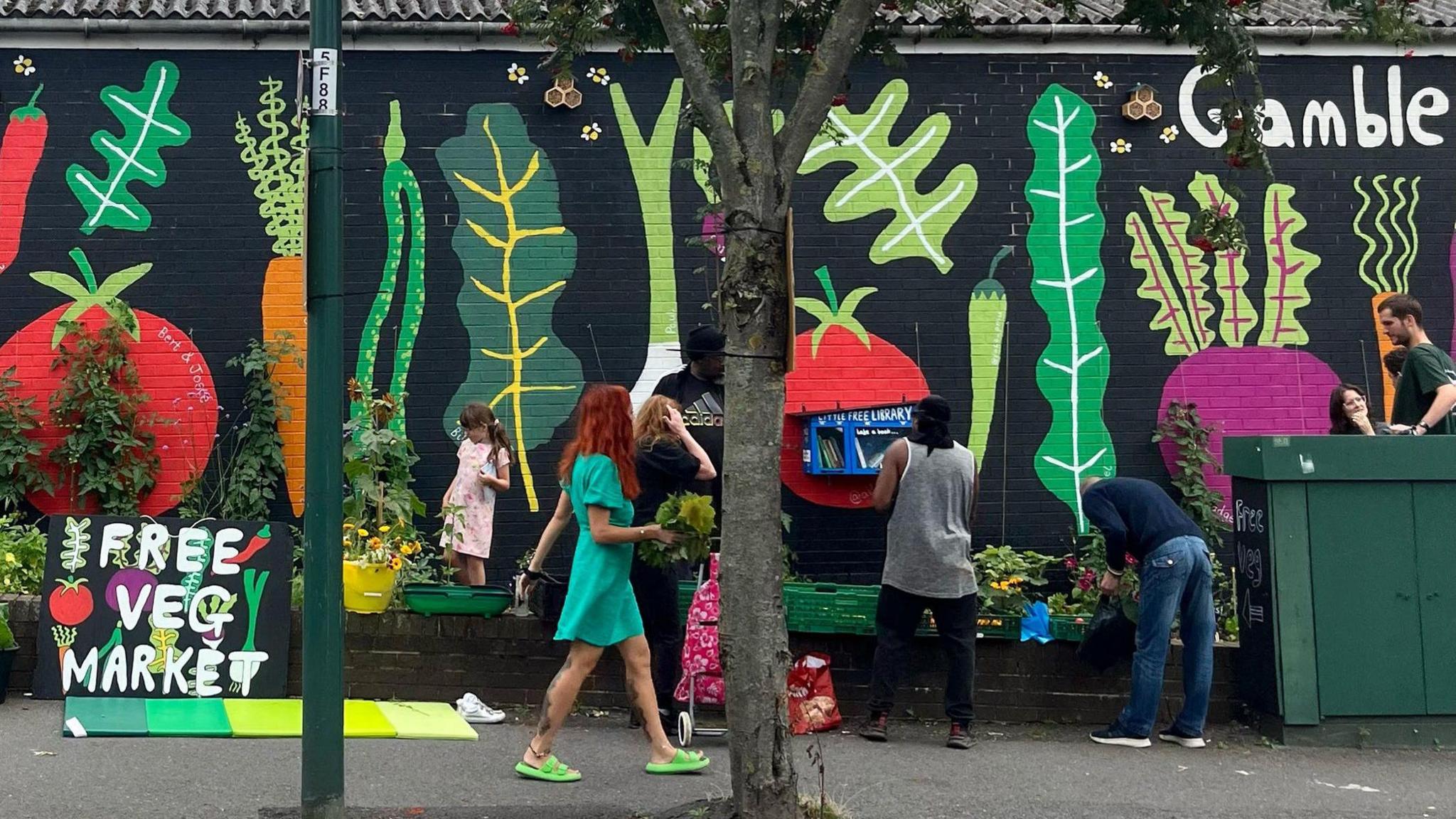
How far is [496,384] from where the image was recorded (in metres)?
10.6

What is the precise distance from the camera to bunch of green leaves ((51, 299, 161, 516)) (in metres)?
10.2

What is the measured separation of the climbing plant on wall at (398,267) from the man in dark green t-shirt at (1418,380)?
6.33 meters

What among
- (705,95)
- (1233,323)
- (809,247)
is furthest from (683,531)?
(1233,323)

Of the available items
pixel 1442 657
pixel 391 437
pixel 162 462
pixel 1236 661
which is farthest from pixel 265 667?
pixel 1442 657

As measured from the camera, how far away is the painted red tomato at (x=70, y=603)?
7965 mm

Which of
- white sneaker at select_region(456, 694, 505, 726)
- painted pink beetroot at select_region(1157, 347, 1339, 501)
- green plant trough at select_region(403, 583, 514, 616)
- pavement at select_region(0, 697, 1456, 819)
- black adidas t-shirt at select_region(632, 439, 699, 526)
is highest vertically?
painted pink beetroot at select_region(1157, 347, 1339, 501)

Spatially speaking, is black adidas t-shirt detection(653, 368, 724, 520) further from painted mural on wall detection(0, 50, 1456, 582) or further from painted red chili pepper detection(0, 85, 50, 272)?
painted red chili pepper detection(0, 85, 50, 272)

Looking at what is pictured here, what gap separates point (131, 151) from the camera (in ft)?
34.4

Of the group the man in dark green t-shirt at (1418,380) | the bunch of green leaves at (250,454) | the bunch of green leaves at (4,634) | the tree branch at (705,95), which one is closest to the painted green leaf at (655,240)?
the bunch of green leaves at (250,454)

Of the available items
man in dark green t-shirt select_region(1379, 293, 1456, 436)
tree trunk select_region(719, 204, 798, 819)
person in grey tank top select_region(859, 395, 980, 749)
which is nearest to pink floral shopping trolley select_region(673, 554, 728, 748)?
person in grey tank top select_region(859, 395, 980, 749)

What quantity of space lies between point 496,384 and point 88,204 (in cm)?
310

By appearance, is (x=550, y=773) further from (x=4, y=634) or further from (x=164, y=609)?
(x=4, y=634)

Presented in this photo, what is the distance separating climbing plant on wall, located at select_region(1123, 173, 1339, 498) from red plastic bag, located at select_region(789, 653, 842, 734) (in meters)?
4.25

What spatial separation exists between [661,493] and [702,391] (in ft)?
2.54
